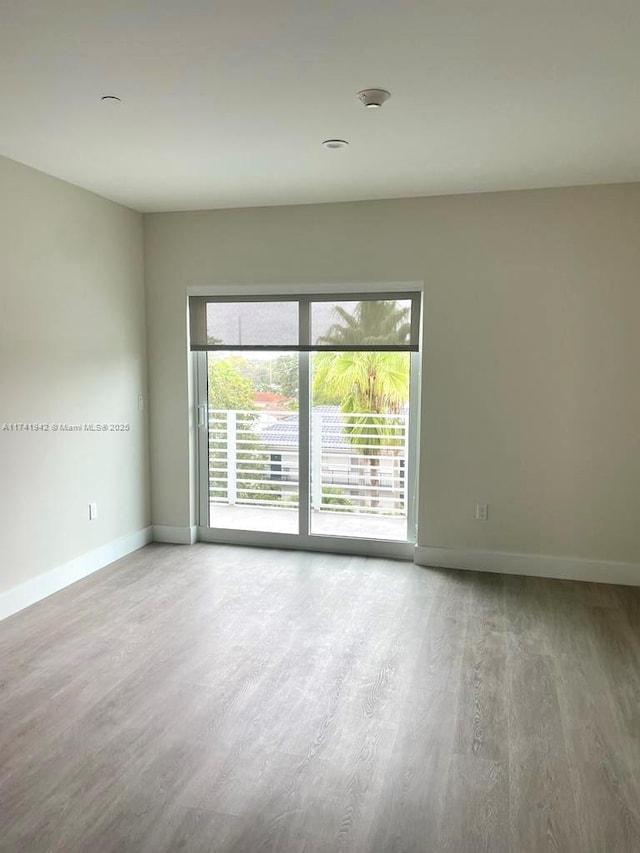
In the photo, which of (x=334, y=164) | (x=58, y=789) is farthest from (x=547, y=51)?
(x=58, y=789)

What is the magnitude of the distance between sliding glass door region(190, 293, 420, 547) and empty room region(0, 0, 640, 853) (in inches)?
1.0

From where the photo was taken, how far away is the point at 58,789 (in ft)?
7.34

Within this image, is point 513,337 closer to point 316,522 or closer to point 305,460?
point 305,460

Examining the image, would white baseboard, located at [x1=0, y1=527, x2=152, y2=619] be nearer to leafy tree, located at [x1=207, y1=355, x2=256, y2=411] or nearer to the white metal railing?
the white metal railing

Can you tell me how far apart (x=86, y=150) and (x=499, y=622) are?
3453mm

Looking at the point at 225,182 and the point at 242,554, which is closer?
the point at 225,182

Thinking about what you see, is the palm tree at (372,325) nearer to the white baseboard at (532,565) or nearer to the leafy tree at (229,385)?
the leafy tree at (229,385)

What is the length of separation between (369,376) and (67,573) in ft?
8.12

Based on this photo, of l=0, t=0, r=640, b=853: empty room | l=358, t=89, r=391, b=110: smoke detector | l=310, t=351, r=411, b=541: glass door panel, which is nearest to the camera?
l=0, t=0, r=640, b=853: empty room

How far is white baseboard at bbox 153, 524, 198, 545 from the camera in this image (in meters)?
5.12

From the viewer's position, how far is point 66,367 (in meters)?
4.15

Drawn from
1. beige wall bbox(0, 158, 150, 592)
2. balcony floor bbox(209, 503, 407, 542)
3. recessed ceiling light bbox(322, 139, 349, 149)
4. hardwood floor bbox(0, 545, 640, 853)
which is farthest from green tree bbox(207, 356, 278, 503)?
recessed ceiling light bbox(322, 139, 349, 149)

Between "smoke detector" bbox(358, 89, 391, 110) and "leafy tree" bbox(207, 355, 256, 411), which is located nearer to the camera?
"smoke detector" bbox(358, 89, 391, 110)

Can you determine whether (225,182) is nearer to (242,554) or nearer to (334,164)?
(334,164)
